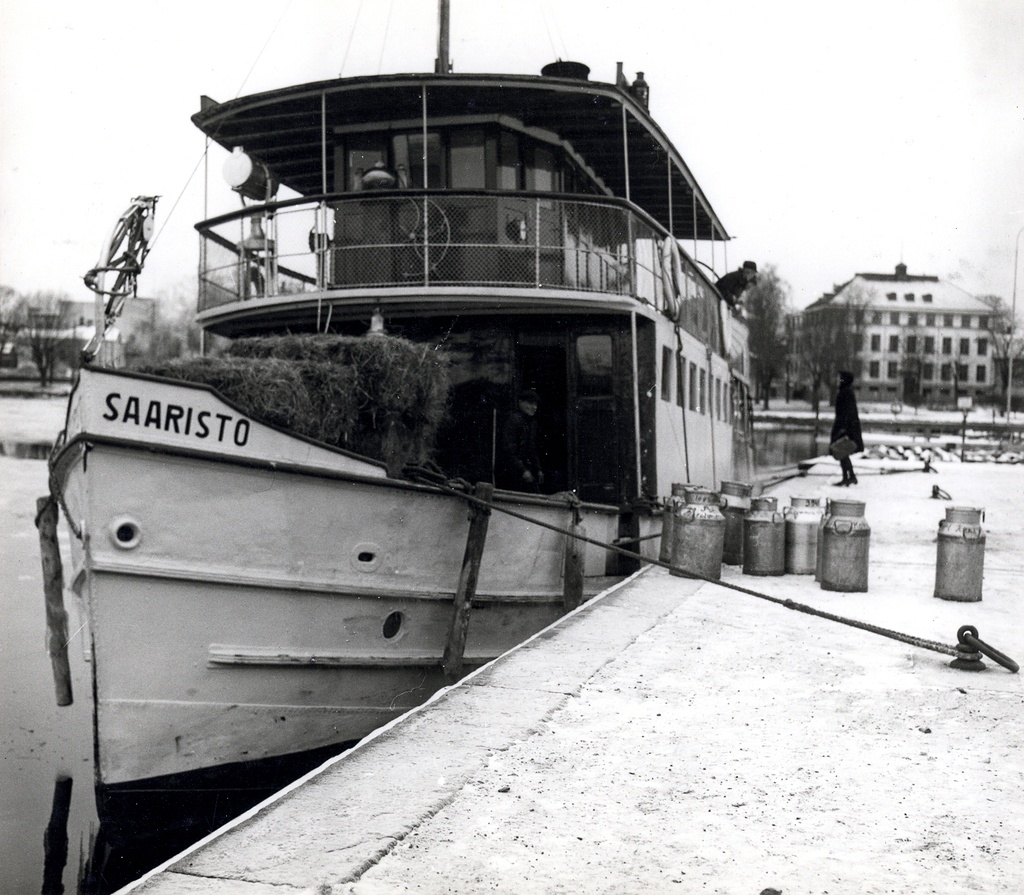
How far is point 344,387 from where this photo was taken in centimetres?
644

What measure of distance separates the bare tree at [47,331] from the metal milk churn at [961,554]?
7.53m

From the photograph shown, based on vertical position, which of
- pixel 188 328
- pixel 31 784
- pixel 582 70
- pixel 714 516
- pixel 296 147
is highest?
pixel 582 70

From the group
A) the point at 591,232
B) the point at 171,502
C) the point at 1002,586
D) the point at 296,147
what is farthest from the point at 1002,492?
the point at 171,502

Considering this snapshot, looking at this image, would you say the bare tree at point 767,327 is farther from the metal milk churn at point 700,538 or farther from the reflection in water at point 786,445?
the metal milk churn at point 700,538

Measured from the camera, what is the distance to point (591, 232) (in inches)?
380

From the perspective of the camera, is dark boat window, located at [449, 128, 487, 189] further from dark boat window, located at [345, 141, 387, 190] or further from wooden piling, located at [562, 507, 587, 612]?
wooden piling, located at [562, 507, 587, 612]

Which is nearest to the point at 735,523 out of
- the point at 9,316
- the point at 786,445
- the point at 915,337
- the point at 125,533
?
the point at 125,533

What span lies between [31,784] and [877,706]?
24.0 ft

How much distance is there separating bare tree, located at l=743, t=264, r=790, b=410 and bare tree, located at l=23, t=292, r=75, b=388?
2415 inches

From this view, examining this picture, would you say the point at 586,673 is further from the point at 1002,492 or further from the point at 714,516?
the point at 1002,492

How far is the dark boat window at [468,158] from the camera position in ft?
32.1

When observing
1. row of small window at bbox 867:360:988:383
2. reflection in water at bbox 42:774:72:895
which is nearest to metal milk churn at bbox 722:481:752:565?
reflection in water at bbox 42:774:72:895

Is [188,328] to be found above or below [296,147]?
below

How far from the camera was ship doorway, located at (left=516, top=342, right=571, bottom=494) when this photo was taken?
9.09m
